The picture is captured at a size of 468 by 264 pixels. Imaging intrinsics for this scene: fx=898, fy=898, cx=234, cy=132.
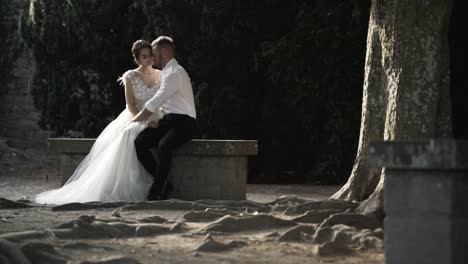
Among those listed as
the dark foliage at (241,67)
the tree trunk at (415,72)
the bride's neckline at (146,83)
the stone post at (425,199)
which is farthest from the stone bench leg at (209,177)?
the stone post at (425,199)

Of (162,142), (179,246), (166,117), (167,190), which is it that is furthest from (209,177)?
(179,246)

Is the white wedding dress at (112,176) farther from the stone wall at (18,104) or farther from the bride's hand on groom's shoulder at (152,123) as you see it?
the stone wall at (18,104)

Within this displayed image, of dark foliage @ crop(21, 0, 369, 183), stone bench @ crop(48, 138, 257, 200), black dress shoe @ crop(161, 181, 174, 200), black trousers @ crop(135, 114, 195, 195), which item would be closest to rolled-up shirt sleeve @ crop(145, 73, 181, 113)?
black trousers @ crop(135, 114, 195, 195)

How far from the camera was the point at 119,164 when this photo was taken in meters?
10.2

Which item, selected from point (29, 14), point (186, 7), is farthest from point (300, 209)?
point (29, 14)

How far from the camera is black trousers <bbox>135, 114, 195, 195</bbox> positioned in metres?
10.1

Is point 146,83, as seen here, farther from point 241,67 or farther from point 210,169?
point 241,67

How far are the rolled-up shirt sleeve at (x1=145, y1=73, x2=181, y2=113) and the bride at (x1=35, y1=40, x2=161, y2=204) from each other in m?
0.29

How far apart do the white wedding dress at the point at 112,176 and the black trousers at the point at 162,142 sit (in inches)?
3.8

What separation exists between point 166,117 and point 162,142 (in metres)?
0.29

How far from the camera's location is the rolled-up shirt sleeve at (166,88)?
32.9 ft

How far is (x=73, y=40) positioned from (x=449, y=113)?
29.5 feet

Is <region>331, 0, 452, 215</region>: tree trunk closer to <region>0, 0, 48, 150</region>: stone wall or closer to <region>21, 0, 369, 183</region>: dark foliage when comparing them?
<region>21, 0, 369, 183</region>: dark foliage

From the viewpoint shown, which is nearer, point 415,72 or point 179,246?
point 179,246
